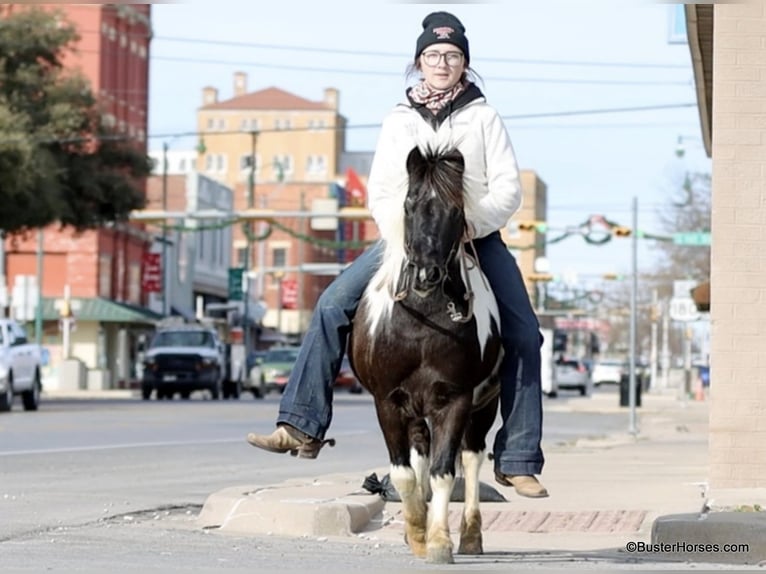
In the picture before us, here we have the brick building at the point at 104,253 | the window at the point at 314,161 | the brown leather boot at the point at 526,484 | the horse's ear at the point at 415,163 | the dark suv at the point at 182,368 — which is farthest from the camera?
the window at the point at 314,161

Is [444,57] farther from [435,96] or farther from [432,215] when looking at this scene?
[432,215]

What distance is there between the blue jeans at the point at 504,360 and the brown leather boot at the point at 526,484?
29mm

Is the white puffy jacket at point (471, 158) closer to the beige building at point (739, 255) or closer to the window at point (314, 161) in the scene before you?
the beige building at point (739, 255)

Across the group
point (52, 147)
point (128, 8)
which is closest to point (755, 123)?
point (52, 147)

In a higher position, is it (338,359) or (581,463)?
(338,359)

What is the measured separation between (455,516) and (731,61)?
11.9 ft

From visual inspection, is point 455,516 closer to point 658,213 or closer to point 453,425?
point 453,425

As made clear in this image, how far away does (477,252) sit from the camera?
31.2 feet

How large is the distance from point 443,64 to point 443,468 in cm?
190

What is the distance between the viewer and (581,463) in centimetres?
2152

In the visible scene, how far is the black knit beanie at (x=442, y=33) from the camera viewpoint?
9.45 m

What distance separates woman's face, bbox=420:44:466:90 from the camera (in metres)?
9.45

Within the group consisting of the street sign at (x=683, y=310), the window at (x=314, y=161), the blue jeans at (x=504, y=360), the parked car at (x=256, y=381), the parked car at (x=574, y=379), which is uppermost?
the window at (x=314, y=161)

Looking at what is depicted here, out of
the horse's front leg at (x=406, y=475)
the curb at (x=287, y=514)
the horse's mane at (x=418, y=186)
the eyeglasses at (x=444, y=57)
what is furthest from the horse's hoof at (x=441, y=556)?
the curb at (x=287, y=514)
